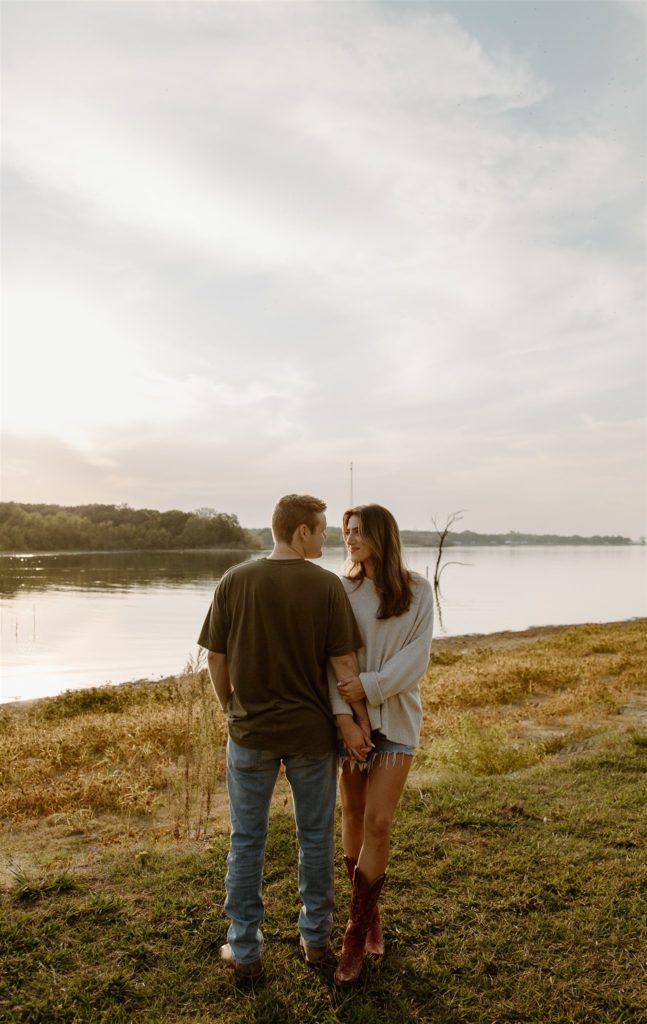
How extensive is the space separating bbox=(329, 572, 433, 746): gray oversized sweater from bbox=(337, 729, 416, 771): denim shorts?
1.3 inches

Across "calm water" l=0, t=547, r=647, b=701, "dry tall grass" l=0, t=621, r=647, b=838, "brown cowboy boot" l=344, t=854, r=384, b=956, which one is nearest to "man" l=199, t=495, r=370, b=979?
"brown cowboy boot" l=344, t=854, r=384, b=956

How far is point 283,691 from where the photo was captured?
3.16m

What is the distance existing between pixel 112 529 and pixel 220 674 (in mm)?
118513

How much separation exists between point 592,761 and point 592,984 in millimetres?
3915

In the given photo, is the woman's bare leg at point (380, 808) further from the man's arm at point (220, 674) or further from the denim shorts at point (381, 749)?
the man's arm at point (220, 674)

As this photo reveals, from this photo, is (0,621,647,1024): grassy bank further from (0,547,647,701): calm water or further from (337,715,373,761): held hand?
(0,547,647,701): calm water

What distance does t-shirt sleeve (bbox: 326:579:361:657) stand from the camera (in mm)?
3154

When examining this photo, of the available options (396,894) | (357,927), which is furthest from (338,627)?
(396,894)

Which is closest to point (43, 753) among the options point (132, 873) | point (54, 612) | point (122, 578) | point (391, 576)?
point (132, 873)

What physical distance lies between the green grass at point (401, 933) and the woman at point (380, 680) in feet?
1.28

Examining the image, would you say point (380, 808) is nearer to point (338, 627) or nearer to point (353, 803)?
point (353, 803)

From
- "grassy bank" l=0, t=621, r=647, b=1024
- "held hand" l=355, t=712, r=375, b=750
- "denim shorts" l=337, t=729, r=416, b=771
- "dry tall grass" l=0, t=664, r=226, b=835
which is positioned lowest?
"dry tall grass" l=0, t=664, r=226, b=835

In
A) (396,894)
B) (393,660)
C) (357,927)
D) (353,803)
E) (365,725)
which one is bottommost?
(396,894)

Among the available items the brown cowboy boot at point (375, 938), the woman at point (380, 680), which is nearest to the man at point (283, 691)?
the woman at point (380, 680)
